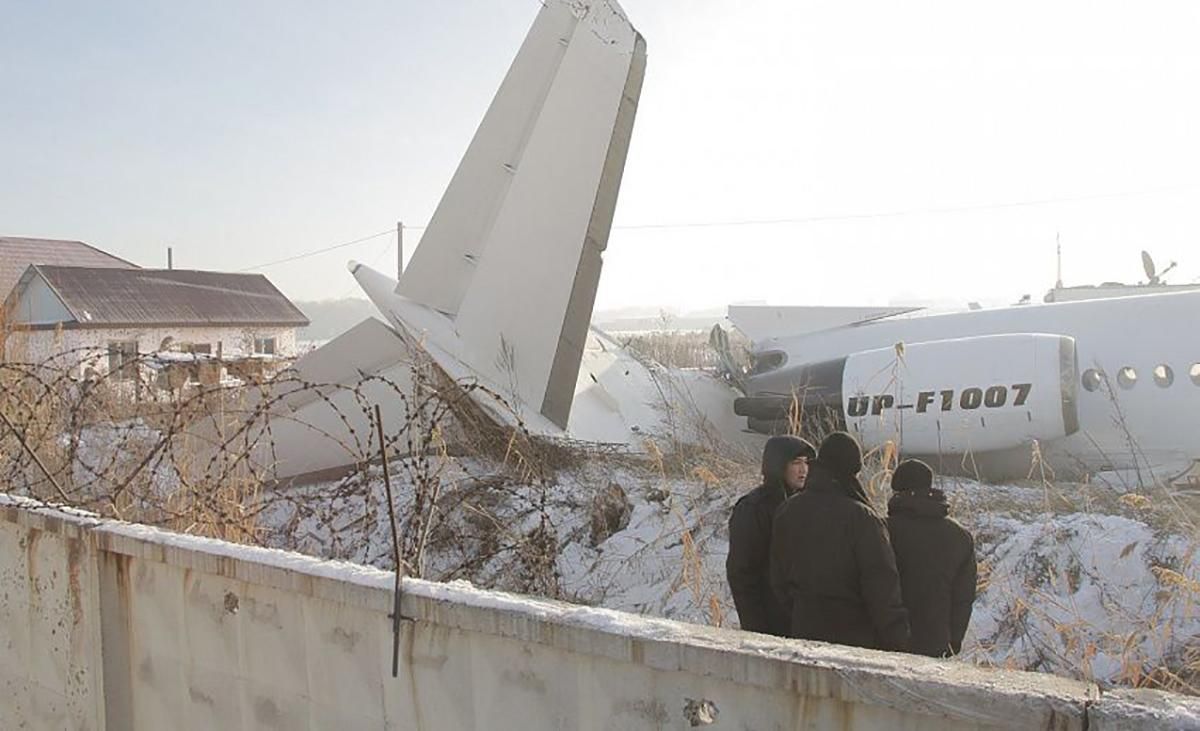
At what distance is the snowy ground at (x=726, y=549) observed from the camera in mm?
5016

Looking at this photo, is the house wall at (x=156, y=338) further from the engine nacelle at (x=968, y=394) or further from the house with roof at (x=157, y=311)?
the engine nacelle at (x=968, y=394)

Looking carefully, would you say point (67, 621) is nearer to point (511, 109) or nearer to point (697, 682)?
point (697, 682)

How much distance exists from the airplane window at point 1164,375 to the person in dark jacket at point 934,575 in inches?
276

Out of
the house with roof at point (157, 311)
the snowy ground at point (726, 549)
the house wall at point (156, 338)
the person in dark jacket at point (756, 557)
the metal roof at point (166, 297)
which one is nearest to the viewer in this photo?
the person in dark jacket at point (756, 557)

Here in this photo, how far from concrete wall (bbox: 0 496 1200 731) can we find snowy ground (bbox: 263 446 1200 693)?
1277mm

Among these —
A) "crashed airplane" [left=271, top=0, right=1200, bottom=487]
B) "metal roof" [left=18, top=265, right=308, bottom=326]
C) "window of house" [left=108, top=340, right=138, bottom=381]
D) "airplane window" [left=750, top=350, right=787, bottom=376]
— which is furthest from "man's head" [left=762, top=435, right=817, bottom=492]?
"metal roof" [left=18, top=265, right=308, bottom=326]

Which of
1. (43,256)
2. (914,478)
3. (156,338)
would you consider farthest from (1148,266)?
(43,256)

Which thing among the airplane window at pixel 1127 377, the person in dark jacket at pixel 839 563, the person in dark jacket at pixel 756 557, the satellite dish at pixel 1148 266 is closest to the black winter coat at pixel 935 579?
the person in dark jacket at pixel 839 563

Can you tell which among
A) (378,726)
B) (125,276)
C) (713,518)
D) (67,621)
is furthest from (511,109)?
(125,276)

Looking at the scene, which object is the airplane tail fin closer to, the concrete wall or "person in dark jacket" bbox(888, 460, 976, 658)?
"person in dark jacket" bbox(888, 460, 976, 658)

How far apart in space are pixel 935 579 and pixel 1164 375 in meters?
7.25

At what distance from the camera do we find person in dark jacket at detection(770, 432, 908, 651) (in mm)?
3361

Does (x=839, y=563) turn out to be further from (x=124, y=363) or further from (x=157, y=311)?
(x=157, y=311)

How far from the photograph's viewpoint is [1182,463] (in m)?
9.20
